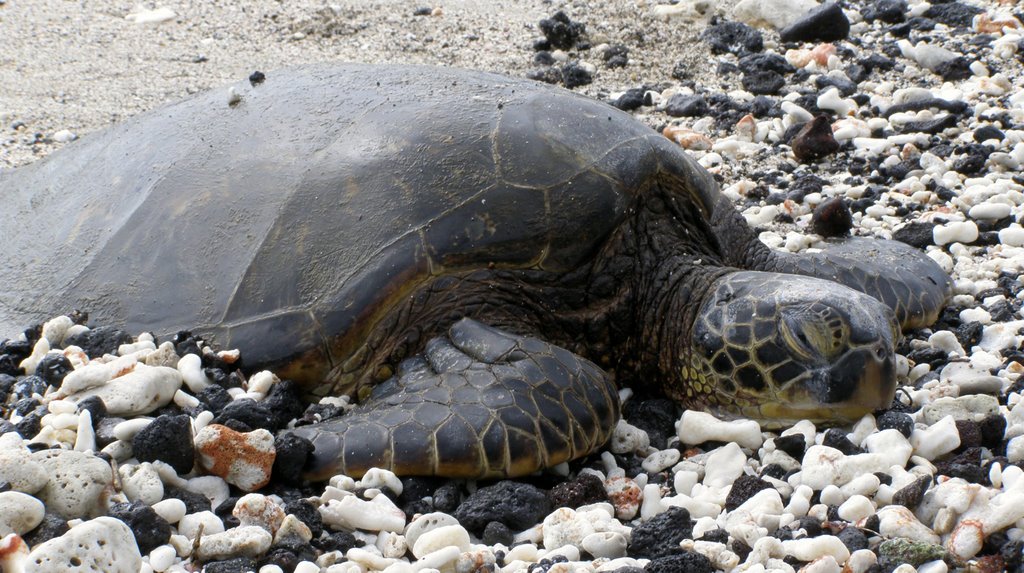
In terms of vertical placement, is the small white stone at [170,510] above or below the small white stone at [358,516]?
above

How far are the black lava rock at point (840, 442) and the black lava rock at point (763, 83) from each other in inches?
143

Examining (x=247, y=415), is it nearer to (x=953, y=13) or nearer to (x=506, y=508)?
(x=506, y=508)

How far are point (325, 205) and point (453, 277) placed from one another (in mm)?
509

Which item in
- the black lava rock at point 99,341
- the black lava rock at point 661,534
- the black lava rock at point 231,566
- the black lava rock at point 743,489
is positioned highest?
the black lava rock at point 231,566

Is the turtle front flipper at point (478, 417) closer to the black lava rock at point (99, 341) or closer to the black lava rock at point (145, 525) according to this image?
the black lava rock at point (145, 525)

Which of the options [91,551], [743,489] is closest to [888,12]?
[743,489]

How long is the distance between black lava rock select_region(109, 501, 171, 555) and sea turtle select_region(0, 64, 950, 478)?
57cm

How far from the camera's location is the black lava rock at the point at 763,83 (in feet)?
21.4

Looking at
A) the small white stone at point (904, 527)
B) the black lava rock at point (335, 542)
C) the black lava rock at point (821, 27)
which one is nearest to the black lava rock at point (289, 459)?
the black lava rock at point (335, 542)

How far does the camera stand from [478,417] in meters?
→ 3.14

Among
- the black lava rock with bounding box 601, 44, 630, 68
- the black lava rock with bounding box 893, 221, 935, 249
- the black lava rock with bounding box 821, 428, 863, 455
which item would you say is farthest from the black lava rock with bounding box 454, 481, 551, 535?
the black lava rock with bounding box 601, 44, 630, 68

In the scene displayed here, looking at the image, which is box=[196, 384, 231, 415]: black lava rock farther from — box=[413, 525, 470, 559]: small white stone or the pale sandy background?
the pale sandy background

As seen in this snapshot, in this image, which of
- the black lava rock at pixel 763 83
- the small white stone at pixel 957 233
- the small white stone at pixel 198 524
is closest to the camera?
the small white stone at pixel 198 524

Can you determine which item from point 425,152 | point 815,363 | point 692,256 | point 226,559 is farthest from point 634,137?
point 226,559
